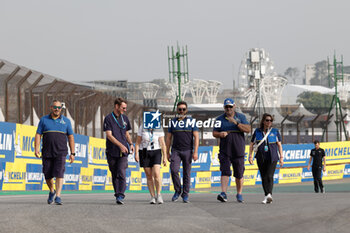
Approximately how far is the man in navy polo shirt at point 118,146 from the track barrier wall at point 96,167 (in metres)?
6.10

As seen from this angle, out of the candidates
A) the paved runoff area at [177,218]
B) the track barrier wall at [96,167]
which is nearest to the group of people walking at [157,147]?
the paved runoff area at [177,218]

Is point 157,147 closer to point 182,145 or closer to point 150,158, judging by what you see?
point 150,158

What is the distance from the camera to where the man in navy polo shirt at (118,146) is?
10.4 meters

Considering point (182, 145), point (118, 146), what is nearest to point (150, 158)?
point (118, 146)

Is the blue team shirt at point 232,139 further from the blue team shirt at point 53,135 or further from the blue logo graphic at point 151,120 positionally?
the blue team shirt at point 53,135

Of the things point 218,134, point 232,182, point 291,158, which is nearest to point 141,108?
point 232,182

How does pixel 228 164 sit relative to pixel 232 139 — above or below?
below

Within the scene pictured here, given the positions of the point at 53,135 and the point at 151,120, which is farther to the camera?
the point at 151,120

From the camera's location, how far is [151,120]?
10594 mm

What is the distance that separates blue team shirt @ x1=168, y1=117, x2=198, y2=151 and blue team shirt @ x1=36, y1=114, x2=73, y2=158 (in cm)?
185

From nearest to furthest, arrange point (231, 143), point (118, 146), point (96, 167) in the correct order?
point (118, 146) → point (231, 143) → point (96, 167)

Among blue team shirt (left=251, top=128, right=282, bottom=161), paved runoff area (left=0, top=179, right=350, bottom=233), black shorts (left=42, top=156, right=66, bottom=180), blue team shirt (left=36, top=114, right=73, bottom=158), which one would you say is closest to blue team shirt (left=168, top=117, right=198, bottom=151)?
blue team shirt (left=251, top=128, right=282, bottom=161)

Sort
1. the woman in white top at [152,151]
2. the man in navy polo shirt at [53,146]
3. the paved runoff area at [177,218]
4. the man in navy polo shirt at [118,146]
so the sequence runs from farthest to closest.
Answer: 1. the woman in white top at [152,151]
2. the man in navy polo shirt at [118,146]
3. the man in navy polo shirt at [53,146]
4. the paved runoff area at [177,218]

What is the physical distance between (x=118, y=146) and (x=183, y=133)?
4.45 ft
